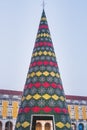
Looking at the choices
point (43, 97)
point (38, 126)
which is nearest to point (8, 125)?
point (38, 126)

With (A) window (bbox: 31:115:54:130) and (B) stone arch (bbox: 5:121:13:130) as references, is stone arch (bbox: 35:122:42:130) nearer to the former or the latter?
(A) window (bbox: 31:115:54:130)

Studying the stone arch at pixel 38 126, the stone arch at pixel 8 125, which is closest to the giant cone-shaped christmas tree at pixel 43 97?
the stone arch at pixel 38 126

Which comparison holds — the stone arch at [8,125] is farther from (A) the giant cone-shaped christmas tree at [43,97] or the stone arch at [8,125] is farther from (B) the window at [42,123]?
(A) the giant cone-shaped christmas tree at [43,97]

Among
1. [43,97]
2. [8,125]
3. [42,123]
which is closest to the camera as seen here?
[43,97]

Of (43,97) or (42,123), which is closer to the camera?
(43,97)

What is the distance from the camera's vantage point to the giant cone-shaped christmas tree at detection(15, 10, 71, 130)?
8.89 metres

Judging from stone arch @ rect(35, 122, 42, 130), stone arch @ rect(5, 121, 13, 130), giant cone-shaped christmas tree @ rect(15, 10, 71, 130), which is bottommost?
stone arch @ rect(35, 122, 42, 130)

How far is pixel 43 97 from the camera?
918cm

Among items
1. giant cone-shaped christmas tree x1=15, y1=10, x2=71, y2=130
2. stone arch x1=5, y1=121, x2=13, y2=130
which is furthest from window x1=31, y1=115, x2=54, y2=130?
stone arch x1=5, y1=121, x2=13, y2=130

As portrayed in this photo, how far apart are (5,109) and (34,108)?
21994mm

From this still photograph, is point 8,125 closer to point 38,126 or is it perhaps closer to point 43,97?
point 38,126

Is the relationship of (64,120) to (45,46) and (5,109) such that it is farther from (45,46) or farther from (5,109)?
(5,109)

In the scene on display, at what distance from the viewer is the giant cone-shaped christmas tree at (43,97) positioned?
8.89 metres

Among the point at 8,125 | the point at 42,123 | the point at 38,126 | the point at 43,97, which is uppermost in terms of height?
the point at 8,125
